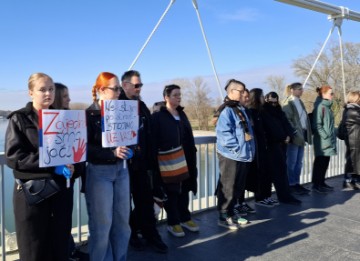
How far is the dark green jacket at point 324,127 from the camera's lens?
6.53 meters

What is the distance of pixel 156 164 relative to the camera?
4.07 m

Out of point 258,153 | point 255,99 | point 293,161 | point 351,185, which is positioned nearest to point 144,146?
point 258,153

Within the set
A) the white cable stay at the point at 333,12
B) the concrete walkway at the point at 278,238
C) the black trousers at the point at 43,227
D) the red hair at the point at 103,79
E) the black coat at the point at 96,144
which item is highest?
Answer: the white cable stay at the point at 333,12

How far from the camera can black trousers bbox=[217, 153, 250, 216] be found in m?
4.68

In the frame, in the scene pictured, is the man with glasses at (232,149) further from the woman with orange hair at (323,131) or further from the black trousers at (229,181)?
the woman with orange hair at (323,131)

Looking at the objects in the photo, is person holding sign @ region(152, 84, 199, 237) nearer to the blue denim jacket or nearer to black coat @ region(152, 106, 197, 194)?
black coat @ region(152, 106, 197, 194)

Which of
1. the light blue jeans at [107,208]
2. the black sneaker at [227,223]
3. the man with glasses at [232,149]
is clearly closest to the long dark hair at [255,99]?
the man with glasses at [232,149]

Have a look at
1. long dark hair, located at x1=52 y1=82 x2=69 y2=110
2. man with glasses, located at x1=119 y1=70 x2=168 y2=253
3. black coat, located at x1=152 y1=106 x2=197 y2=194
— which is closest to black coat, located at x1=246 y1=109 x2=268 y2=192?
black coat, located at x1=152 y1=106 x2=197 y2=194

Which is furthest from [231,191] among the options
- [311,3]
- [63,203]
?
[311,3]

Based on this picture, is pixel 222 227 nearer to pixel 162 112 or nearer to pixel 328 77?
pixel 162 112

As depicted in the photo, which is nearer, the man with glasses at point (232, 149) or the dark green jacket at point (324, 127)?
the man with glasses at point (232, 149)

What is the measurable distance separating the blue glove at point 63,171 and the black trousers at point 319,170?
17.5 feet

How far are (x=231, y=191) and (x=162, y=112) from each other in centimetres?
142

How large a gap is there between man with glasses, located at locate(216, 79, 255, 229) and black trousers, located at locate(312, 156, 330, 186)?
Result: 8.25 feet
